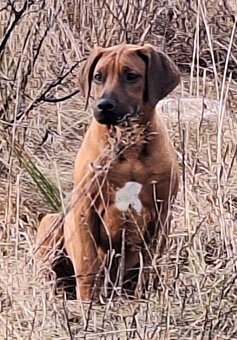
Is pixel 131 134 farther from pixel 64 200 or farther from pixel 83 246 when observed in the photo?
pixel 64 200

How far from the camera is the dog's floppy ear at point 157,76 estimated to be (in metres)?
4.43

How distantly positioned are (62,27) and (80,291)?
2068 mm

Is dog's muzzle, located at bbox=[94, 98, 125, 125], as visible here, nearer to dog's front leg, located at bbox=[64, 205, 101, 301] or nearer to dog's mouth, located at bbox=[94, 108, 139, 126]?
dog's mouth, located at bbox=[94, 108, 139, 126]

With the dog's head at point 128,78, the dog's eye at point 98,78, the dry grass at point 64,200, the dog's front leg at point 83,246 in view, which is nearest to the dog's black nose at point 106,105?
the dog's head at point 128,78

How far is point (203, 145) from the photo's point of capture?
579 centimetres

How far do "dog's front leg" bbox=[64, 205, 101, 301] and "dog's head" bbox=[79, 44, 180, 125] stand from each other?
1.38 feet

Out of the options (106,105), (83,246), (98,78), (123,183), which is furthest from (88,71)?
(83,246)

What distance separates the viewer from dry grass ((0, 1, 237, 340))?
373 centimetres

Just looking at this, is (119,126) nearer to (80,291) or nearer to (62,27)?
(80,291)

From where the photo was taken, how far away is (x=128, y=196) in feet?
14.1

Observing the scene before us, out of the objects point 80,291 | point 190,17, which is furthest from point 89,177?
point 190,17

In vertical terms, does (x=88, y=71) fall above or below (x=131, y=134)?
above

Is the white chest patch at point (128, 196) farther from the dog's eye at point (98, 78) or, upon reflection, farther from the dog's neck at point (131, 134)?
the dog's eye at point (98, 78)

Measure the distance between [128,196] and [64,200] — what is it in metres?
0.52
